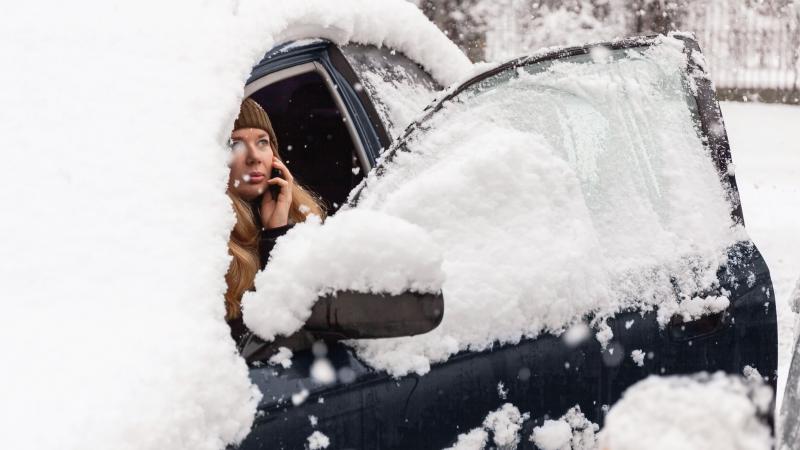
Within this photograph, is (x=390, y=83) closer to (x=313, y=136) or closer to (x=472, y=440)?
(x=313, y=136)

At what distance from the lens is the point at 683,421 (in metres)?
1.09

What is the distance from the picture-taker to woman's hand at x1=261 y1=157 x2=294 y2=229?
3.10 meters

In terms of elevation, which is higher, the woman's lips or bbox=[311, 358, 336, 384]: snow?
the woman's lips

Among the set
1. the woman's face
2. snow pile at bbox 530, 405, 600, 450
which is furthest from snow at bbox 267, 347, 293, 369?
the woman's face

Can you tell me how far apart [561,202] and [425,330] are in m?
0.65

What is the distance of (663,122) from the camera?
277 centimetres

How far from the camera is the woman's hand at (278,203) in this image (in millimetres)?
3098

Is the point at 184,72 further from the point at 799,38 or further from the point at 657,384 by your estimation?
the point at 799,38

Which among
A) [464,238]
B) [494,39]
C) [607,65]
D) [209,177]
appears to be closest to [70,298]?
[209,177]

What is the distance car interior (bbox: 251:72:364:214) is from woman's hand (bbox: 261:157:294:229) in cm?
27

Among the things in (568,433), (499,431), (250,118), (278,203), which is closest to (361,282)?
(499,431)

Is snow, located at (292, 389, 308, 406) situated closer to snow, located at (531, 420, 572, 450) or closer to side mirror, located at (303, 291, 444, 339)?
side mirror, located at (303, 291, 444, 339)

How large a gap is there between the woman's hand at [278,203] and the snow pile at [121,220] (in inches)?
30.9

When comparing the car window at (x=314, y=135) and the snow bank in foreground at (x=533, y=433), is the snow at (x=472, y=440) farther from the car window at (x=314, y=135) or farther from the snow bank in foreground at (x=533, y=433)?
the car window at (x=314, y=135)
